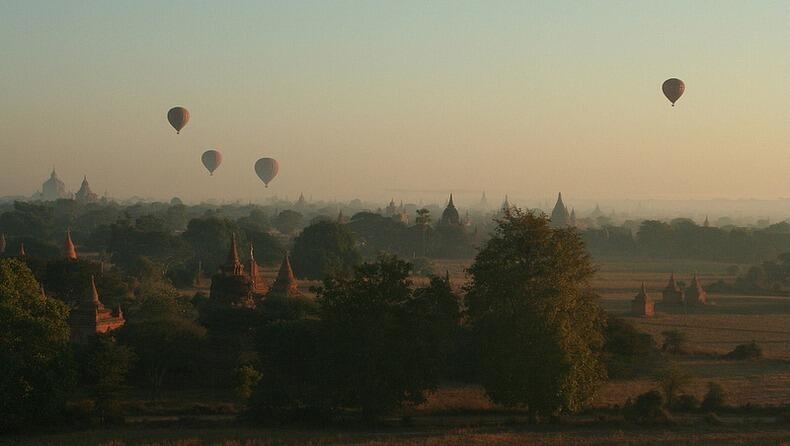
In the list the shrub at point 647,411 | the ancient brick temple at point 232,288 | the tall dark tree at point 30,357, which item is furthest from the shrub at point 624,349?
the tall dark tree at point 30,357

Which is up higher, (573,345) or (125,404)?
(573,345)

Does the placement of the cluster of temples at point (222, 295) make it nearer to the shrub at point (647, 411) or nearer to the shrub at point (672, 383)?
the shrub at point (672, 383)

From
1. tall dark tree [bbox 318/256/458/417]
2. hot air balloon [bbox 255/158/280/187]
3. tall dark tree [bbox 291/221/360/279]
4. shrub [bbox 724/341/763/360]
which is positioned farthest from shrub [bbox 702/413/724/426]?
hot air balloon [bbox 255/158/280/187]

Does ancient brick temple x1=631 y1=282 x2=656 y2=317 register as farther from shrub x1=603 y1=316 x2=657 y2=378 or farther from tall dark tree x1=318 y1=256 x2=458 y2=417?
tall dark tree x1=318 y1=256 x2=458 y2=417

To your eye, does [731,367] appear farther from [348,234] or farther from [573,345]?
[348,234]

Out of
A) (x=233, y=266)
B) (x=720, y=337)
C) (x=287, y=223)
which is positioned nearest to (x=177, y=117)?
(x=233, y=266)

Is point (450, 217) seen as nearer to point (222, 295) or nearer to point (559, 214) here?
point (559, 214)

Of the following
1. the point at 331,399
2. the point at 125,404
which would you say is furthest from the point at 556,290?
the point at 125,404
